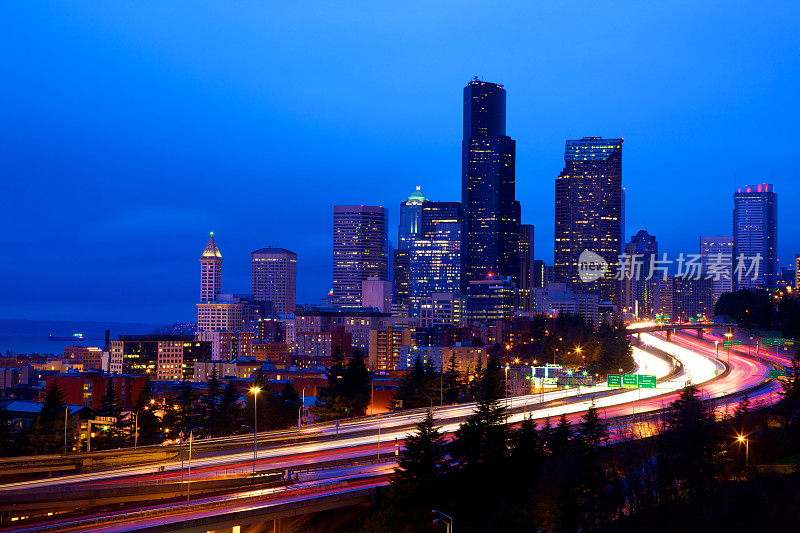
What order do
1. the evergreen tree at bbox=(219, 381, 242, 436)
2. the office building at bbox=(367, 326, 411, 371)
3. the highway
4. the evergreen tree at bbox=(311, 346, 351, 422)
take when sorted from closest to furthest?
1. the highway
2. the evergreen tree at bbox=(219, 381, 242, 436)
3. the evergreen tree at bbox=(311, 346, 351, 422)
4. the office building at bbox=(367, 326, 411, 371)

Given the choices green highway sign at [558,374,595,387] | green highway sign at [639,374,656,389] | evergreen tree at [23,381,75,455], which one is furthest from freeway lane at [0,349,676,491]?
evergreen tree at [23,381,75,455]

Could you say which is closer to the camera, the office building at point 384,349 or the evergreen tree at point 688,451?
the evergreen tree at point 688,451

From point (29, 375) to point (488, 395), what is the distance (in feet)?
501

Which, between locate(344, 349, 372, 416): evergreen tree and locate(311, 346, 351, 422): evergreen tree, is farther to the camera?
locate(344, 349, 372, 416): evergreen tree

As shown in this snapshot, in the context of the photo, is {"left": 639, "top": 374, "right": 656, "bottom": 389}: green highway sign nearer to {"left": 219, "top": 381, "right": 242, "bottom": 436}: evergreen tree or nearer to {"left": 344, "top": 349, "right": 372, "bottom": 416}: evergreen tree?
{"left": 344, "top": 349, "right": 372, "bottom": 416}: evergreen tree

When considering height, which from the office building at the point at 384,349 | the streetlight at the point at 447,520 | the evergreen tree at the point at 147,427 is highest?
the streetlight at the point at 447,520

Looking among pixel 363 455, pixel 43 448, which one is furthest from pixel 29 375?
pixel 363 455

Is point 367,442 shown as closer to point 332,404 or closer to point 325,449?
point 325,449

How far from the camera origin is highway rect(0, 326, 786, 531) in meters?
37.1

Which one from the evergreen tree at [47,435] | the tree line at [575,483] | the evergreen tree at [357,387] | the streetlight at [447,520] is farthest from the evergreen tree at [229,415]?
the streetlight at [447,520]

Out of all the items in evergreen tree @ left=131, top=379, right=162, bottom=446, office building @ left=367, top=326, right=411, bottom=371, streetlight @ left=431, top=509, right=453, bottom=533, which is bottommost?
office building @ left=367, top=326, right=411, bottom=371

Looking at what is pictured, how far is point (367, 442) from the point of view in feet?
171

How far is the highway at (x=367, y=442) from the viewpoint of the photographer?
3712 centimetres

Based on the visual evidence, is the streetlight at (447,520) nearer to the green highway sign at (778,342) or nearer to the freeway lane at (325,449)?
the freeway lane at (325,449)
